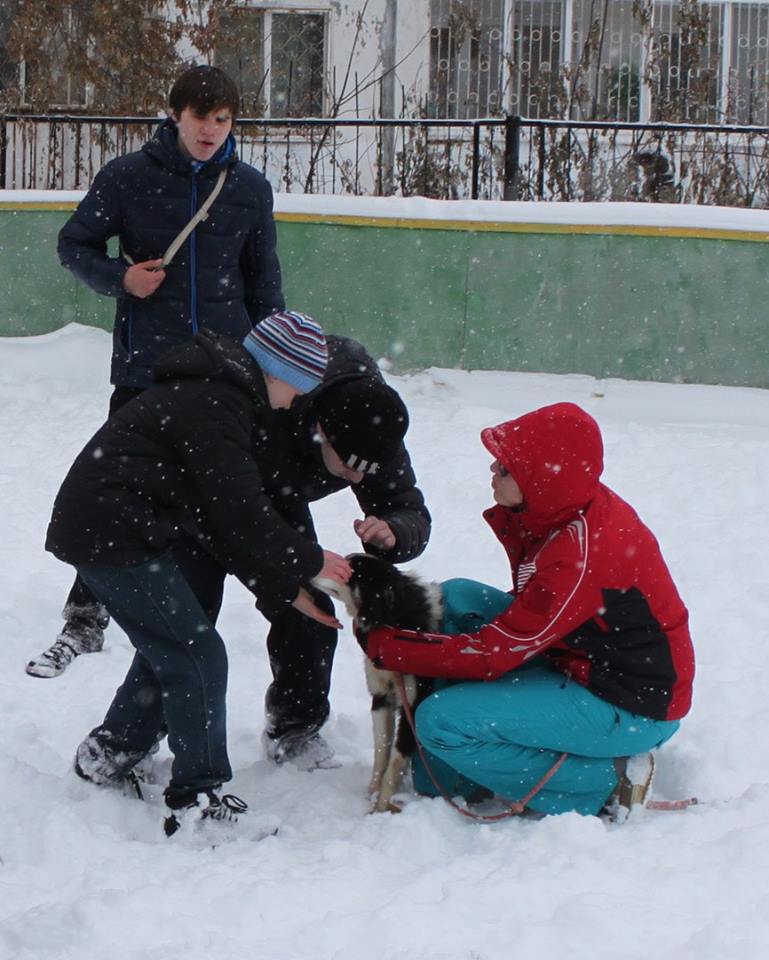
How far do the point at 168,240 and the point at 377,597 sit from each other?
1.65 m

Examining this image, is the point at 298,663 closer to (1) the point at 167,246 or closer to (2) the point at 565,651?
(2) the point at 565,651

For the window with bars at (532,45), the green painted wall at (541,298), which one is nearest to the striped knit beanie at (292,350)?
the green painted wall at (541,298)

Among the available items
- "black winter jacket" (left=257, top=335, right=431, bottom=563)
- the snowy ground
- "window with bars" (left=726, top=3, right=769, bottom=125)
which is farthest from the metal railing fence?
"black winter jacket" (left=257, top=335, right=431, bottom=563)

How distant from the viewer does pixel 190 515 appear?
139 inches

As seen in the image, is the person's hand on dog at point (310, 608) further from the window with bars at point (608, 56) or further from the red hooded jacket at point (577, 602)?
the window with bars at point (608, 56)

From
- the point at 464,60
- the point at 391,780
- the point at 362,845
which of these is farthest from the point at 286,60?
the point at 362,845

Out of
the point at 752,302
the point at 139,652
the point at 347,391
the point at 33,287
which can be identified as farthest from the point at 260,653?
the point at 33,287

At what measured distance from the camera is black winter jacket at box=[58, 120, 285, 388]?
463cm

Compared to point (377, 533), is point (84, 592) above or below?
below

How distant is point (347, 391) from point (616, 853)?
4.35 ft

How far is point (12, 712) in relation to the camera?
4.42 m

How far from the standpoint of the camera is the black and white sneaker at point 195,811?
11.7 ft

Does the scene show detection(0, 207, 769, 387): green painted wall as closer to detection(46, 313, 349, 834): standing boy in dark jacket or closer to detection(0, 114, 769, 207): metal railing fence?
detection(0, 114, 769, 207): metal railing fence

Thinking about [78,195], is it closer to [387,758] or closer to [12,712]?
[12,712]
